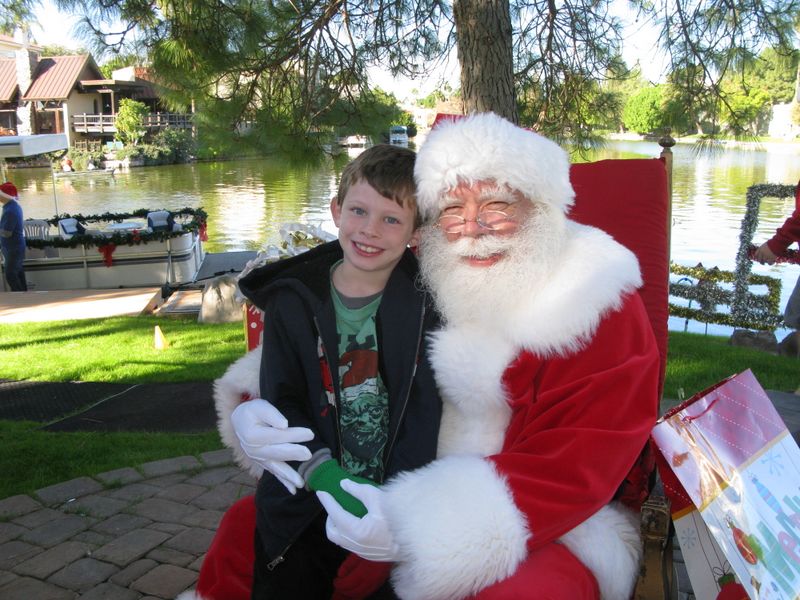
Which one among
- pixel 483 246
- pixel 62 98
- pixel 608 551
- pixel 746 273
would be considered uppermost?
pixel 62 98

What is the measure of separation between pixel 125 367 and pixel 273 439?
434 centimetres

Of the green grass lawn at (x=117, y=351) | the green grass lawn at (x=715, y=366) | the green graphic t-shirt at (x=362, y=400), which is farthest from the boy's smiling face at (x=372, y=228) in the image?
the green grass lawn at (x=117, y=351)

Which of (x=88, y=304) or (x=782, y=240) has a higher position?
(x=782, y=240)

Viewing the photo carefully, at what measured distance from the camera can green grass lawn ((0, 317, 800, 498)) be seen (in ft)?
11.6

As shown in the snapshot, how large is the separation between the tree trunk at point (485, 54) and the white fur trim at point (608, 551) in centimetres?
291

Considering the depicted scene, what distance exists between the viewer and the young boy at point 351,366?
1689mm

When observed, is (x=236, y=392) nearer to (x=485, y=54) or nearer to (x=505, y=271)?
(x=505, y=271)

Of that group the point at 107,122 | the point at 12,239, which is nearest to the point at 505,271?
the point at 12,239

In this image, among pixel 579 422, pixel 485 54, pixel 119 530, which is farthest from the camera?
pixel 485 54

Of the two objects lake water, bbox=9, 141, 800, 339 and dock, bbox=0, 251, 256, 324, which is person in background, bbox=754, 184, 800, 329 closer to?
lake water, bbox=9, 141, 800, 339

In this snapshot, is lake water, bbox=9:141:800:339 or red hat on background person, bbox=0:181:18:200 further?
lake water, bbox=9:141:800:339

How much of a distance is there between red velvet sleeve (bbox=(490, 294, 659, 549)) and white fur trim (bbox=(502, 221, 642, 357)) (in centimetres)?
3

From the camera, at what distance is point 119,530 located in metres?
2.80

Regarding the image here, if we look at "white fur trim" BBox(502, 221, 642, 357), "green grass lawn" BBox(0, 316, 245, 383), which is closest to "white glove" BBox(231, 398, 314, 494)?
"white fur trim" BBox(502, 221, 642, 357)
